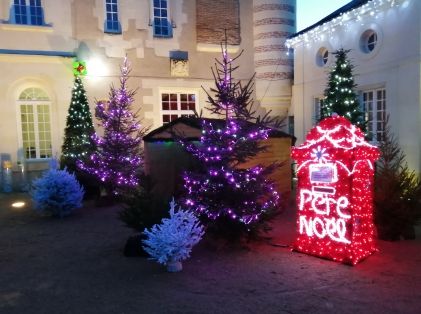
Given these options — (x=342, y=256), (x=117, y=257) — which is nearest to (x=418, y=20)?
(x=342, y=256)

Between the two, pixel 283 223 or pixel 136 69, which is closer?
pixel 283 223

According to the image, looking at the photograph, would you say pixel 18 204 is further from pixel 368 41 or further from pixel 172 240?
pixel 368 41

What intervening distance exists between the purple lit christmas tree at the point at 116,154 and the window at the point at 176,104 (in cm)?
424

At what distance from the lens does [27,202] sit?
36.0 feet

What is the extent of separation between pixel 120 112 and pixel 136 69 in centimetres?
426

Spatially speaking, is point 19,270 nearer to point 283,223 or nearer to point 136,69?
point 283,223

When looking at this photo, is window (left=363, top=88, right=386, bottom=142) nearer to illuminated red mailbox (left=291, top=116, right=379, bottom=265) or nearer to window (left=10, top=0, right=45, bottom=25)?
illuminated red mailbox (left=291, top=116, right=379, bottom=265)

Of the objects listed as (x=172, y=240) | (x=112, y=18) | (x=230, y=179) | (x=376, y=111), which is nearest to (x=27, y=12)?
(x=112, y=18)

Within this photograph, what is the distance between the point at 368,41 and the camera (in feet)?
35.1

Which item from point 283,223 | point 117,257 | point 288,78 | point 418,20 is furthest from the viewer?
point 288,78

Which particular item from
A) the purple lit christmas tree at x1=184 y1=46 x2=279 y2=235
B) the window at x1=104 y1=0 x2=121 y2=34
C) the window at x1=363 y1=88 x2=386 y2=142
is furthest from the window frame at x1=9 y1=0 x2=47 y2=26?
the window at x1=363 y1=88 x2=386 y2=142

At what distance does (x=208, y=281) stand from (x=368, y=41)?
29.5 feet

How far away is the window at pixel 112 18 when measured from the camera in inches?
537

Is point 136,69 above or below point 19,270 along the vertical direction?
above
